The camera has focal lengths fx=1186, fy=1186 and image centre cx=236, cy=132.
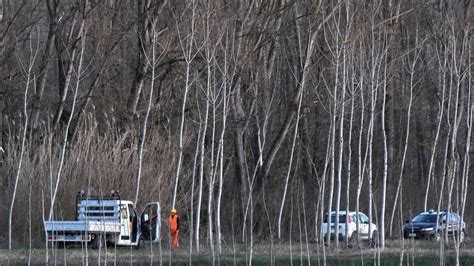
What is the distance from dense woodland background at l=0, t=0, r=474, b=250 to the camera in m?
33.6

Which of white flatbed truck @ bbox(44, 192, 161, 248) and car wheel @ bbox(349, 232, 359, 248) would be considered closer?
car wheel @ bbox(349, 232, 359, 248)

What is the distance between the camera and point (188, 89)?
1375 inches

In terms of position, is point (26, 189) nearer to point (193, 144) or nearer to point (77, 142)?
point (77, 142)

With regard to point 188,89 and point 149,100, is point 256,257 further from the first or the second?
point 188,89

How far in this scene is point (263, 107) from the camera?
3947cm

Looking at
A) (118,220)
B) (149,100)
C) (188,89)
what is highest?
(188,89)

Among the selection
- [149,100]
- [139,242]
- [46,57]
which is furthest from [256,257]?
[46,57]

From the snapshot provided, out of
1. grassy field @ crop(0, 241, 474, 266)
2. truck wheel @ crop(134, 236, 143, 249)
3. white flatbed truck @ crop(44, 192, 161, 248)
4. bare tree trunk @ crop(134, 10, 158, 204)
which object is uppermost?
bare tree trunk @ crop(134, 10, 158, 204)

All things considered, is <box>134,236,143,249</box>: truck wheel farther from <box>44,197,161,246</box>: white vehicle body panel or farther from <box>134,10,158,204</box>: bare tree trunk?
<box>134,10,158,204</box>: bare tree trunk

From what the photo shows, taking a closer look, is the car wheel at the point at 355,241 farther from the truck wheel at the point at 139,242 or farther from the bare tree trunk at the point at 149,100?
the bare tree trunk at the point at 149,100

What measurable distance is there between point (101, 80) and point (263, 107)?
214 inches

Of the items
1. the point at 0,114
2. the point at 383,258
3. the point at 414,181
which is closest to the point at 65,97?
the point at 0,114

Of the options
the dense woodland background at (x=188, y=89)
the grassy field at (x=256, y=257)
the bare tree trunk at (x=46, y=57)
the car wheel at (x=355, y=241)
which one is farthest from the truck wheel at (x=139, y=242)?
the bare tree trunk at (x=46, y=57)

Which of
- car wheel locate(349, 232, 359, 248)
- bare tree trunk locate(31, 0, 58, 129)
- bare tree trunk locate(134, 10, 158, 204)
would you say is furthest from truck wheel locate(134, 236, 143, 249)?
bare tree trunk locate(31, 0, 58, 129)
